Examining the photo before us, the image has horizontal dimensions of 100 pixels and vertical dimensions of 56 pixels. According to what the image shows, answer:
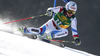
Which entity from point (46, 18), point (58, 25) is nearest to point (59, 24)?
point (58, 25)

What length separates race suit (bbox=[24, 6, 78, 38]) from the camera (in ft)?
15.9

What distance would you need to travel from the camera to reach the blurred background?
7574 mm

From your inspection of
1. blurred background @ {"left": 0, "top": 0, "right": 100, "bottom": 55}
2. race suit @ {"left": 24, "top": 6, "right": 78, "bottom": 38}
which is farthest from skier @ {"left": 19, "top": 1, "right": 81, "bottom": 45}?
blurred background @ {"left": 0, "top": 0, "right": 100, "bottom": 55}

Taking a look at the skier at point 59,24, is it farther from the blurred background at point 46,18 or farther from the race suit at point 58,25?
the blurred background at point 46,18

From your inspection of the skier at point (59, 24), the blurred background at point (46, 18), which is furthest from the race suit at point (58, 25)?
the blurred background at point (46, 18)

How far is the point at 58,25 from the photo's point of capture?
4.98 meters

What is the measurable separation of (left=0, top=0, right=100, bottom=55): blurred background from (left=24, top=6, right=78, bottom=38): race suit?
270 centimetres

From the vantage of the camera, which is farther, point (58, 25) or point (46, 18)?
point (46, 18)

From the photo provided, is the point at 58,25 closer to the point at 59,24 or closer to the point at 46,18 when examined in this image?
the point at 59,24

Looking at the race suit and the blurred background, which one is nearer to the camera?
the race suit

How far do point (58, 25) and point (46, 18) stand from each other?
2863 millimetres

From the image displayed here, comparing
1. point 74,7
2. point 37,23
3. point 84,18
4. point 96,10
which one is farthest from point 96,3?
point 74,7

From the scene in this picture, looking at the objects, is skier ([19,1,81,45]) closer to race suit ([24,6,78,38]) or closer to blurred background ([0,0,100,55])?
race suit ([24,6,78,38])

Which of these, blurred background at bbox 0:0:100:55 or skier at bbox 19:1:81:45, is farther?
blurred background at bbox 0:0:100:55
